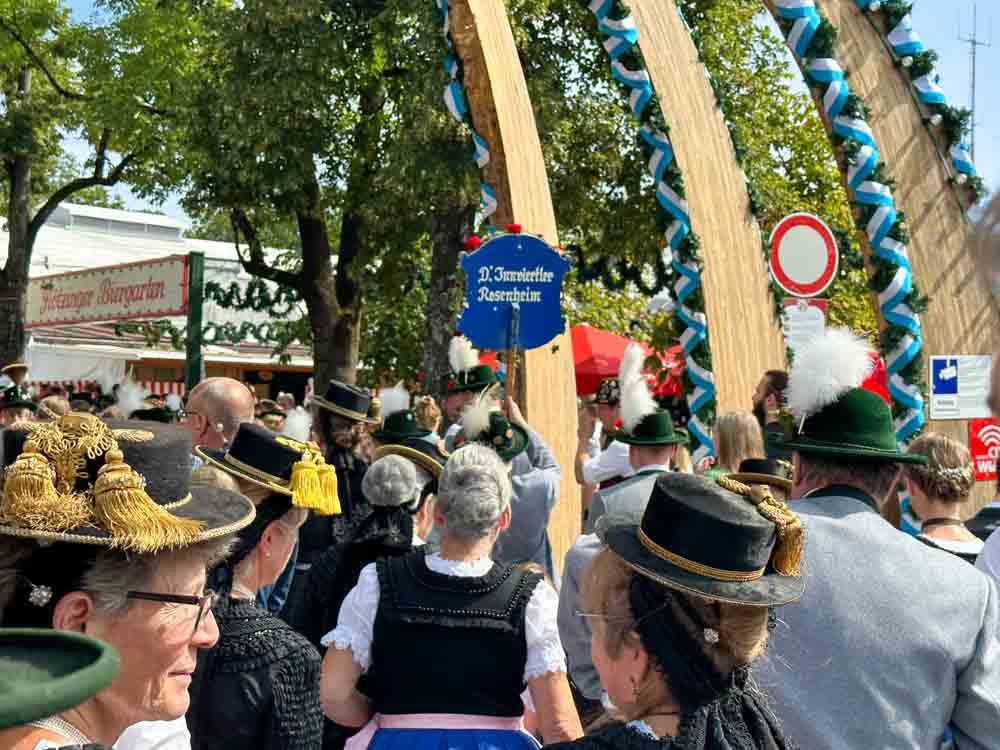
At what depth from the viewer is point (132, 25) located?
Answer: 834 inches

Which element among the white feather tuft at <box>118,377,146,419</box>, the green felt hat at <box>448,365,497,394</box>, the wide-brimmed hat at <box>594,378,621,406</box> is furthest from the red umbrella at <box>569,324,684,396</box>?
the white feather tuft at <box>118,377,146,419</box>

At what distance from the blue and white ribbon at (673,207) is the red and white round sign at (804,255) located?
672mm

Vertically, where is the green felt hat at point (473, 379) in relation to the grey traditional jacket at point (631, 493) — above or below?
above

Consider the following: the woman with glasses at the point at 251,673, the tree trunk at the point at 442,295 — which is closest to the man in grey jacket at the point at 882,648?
the woman with glasses at the point at 251,673

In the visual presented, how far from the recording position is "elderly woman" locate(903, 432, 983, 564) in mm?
4844

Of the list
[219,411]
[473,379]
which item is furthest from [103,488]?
[473,379]

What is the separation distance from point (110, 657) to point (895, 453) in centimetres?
268

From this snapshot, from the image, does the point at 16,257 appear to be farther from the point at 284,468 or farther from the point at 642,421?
the point at 284,468

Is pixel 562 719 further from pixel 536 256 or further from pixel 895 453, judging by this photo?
pixel 536 256

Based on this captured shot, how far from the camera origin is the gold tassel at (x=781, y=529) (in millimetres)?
2422

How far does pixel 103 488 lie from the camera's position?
2178 mm

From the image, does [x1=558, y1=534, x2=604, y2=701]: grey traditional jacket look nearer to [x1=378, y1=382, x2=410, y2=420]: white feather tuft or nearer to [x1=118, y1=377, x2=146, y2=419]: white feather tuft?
[x1=378, y1=382, x2=410, y2=420]: white feather tuft

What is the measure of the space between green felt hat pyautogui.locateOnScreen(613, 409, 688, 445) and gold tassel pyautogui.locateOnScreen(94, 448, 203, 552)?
149 inches

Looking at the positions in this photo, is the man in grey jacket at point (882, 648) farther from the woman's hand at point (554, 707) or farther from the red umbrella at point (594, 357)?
the red umbrella at point (594, 357)
